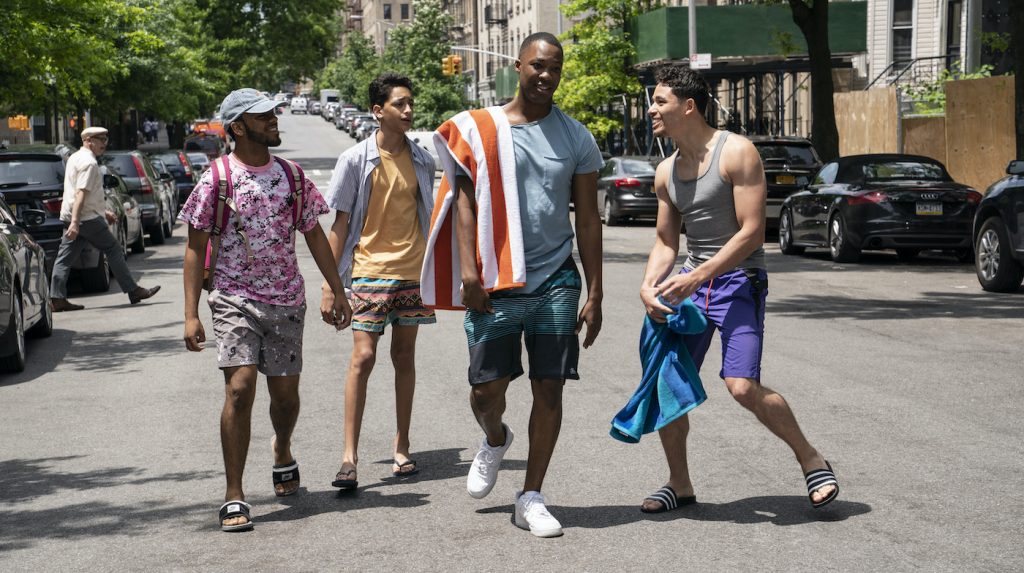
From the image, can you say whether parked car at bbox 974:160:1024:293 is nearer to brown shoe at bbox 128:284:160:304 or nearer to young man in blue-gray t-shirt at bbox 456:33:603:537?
brown shoe at bbox 128:284:160:304

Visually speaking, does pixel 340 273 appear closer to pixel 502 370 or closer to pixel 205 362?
pixel 502 370

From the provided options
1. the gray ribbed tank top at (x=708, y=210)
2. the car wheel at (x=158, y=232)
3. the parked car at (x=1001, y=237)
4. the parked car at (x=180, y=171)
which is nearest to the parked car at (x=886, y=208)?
the parked car at (x=1001, y=237)

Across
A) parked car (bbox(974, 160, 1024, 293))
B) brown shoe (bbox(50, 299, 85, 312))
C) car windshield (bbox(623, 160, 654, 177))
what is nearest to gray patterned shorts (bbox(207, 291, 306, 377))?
brown shoe (bbox(50, 299, 85, 312))

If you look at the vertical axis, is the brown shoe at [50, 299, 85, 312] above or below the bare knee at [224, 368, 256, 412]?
below

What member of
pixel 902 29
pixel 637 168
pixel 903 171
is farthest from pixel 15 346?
pixel 902 29

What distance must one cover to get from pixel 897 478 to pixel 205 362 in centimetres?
625

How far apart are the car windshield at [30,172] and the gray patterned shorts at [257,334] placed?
12067 millimetres

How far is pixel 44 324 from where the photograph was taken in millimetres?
12828

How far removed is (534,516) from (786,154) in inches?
768

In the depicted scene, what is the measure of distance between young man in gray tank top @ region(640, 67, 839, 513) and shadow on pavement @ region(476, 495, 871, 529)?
0.08 meters

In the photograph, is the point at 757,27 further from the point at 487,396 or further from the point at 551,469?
the point at 487,396

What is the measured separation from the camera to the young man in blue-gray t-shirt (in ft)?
18.5

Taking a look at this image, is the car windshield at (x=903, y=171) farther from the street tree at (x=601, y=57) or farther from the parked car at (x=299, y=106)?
the parked car at (x=299, y=106)

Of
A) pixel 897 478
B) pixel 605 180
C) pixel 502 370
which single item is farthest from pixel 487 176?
pixel 605 180
